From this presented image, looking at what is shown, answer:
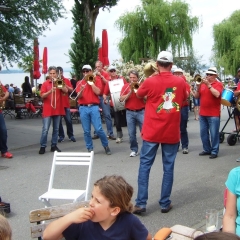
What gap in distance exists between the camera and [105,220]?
281 centimetres

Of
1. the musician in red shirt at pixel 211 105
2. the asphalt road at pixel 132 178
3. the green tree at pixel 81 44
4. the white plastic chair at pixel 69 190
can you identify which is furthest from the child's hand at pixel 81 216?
the green tree at pixel 81 44

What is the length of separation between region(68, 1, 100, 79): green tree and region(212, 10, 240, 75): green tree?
791 inches

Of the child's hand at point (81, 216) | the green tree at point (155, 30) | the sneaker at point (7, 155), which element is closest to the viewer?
the child's hand at point (81, 216)

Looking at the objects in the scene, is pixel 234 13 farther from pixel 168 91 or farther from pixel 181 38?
pixel 168 91

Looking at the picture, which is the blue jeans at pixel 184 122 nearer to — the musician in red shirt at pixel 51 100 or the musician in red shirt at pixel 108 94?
the musician in red shirt at pixel 108 94

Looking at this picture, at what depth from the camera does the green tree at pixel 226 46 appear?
37.7 m

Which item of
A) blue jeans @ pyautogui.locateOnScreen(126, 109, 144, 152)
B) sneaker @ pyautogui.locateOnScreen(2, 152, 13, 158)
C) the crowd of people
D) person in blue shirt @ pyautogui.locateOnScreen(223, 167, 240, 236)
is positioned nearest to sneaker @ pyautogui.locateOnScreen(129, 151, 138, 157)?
the crowd of people

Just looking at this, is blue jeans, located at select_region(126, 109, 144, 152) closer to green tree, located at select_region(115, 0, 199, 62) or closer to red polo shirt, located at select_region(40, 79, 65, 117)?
red polo shirt, located at select_region(40, 79, 65, 117)

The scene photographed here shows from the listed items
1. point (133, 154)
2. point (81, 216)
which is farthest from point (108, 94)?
point (81, 216)

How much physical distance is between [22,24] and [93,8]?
6537mm

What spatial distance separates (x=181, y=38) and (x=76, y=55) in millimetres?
11734

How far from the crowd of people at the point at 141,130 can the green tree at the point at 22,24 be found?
20.9 ft

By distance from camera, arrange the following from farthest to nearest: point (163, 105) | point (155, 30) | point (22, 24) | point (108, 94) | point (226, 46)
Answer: point (226, 46) < point (155, 30) < point (22, 24) < point (108, 94) < point (163, 105)

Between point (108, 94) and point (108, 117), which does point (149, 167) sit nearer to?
point (108, 94)
